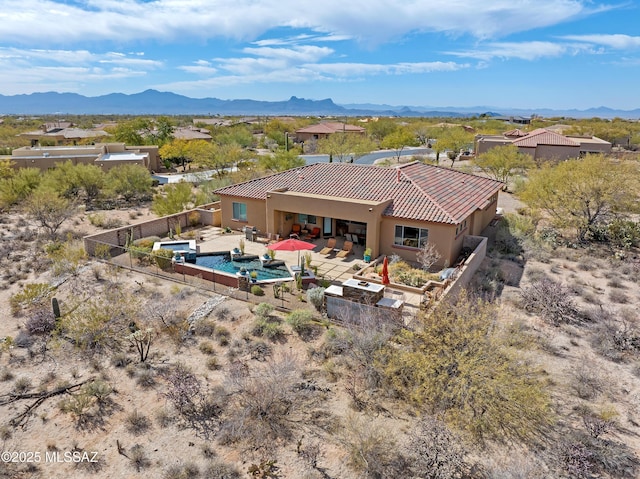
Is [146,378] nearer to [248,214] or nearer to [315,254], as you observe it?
[315,254]

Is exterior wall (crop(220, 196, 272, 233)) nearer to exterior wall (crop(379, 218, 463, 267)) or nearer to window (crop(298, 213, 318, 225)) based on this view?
window (crop(298, 213, 318, 225))

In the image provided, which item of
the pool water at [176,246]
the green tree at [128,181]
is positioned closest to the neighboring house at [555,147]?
the green tree at [128,181]

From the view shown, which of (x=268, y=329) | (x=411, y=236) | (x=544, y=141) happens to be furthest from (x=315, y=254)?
(x=544, y=141)

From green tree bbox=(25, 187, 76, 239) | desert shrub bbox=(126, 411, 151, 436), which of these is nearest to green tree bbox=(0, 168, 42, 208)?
green tree bbox=(25, 187, 76, 239)

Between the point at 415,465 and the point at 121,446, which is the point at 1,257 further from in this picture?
the point at 415,465

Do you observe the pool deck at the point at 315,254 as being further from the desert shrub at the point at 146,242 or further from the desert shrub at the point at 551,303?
the desert shrub at the point at 551,303

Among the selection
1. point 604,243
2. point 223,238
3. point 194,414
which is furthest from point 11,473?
point 604,243
